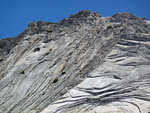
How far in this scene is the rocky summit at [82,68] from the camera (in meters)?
27.6

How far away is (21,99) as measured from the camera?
105 feet

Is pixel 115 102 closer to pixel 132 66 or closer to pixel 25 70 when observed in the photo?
pixel 132 66

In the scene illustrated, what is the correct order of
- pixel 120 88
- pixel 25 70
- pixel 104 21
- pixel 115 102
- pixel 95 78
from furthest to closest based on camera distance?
pixel 104 21 → pixel 25 70 → pixel 95 78 → pixel 120 88 → pixel 115 102

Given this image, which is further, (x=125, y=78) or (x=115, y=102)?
(x=125, y=78)

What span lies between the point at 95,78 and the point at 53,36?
1993cm

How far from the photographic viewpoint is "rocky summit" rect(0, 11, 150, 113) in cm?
2762

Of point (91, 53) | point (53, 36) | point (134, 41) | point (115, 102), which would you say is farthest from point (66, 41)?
point (115, 102)

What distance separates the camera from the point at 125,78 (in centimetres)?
3072

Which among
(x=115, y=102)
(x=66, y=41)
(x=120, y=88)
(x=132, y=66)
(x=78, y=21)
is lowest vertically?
(x=115, y=102)

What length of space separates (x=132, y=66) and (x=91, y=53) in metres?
8.16

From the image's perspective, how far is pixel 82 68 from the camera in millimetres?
34688

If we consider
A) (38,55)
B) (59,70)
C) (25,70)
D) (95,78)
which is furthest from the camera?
(38,55)

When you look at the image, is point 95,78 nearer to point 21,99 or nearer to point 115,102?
point 115,102

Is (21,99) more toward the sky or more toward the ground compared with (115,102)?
more toward the ground
